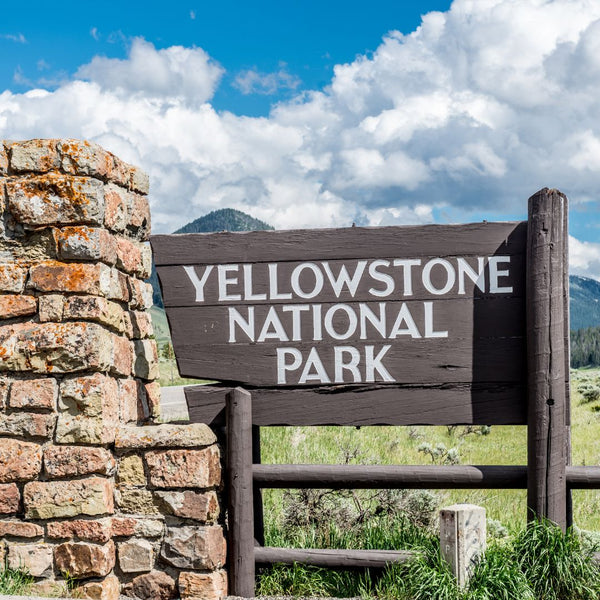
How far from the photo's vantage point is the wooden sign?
4594mm

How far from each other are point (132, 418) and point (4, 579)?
3.99 ft

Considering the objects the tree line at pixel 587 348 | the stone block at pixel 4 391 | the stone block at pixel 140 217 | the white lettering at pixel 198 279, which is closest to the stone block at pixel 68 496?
the stone block at pixel 4 391

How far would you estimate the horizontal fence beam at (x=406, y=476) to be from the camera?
4.48 m

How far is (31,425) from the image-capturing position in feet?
14.3

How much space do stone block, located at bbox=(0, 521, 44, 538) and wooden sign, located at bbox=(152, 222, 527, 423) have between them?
134 cm

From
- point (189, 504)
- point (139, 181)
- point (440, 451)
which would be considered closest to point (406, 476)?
point (189, 504)

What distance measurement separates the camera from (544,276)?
4426 millimetres

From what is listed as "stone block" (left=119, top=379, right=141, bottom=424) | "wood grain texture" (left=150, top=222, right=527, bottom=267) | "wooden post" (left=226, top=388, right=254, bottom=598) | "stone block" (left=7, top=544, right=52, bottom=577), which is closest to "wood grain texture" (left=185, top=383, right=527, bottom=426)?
"wooden post" (left=226, top=388, right=254, bottom=598)

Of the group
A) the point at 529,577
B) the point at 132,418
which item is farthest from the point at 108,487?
the point at 529,577

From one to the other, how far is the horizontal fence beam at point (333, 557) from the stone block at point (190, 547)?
361 mm

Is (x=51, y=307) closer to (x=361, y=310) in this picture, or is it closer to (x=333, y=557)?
(x=361, y=310)

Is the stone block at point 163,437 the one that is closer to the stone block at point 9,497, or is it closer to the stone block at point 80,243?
the stone block at point 9,497

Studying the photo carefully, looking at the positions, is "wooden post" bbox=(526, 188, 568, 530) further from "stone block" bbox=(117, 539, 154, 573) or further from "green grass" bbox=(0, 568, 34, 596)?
"green grass" bbox=(0, 568, 34, 596)

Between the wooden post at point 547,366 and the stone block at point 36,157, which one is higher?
the stone block at point 36,157
